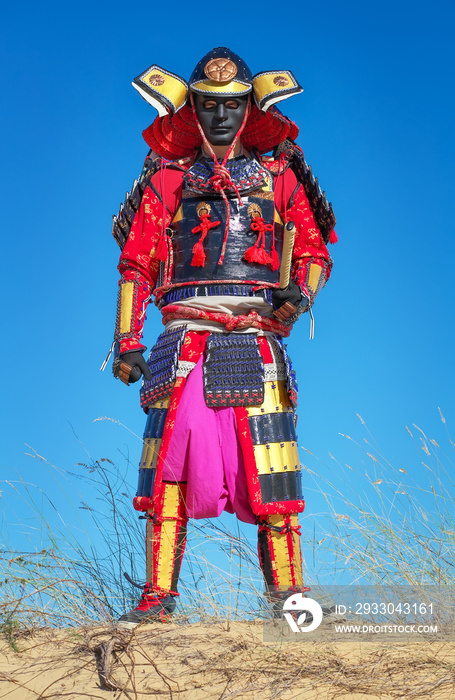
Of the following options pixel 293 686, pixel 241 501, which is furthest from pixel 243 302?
pixel 293 686

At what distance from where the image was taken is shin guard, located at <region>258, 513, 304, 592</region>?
346 cm

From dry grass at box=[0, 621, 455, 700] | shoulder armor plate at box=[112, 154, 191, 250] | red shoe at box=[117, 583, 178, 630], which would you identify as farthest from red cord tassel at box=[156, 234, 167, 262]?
dry grass at box=[0, 621, 455, 700]

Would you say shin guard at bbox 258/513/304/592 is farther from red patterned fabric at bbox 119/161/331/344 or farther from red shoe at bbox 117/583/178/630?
red patterned fabric at bbox 119/161/331/344

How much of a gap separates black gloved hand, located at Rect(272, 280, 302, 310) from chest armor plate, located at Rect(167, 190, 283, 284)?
0.12 meters

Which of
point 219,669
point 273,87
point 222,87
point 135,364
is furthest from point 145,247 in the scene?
point 219,669

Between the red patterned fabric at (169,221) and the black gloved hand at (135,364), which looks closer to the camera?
the black gloved hand at (135,364)

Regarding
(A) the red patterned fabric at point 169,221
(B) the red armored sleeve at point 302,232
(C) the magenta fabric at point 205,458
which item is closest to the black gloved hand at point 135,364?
(A) the red patterned fabric at point 169,221

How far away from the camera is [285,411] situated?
143 inches

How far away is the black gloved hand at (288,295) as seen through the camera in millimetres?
3646

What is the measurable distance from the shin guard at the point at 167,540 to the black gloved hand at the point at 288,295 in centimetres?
102

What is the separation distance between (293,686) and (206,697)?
29 centimetres

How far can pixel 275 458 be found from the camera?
11.5 feet

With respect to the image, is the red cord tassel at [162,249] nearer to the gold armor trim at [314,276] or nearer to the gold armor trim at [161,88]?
the gold armor trim at [161,88]

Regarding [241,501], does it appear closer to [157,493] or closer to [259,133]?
[157,493]
